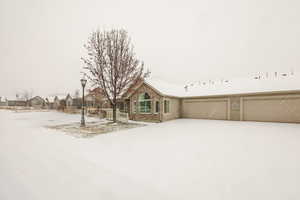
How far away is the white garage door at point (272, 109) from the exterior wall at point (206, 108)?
1755 millimetres

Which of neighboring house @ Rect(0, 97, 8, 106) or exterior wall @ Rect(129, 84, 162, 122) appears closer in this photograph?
exterior wall @ Rect(129, 84, 162, 122)

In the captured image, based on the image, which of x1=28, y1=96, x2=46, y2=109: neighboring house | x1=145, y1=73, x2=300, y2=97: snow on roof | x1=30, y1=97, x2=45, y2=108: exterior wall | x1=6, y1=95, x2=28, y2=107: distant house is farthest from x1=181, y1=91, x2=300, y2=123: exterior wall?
x1=6, y1=95, x2=28, y2=107: distant house

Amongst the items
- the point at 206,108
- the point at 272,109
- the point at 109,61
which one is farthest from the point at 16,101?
the point at 272,109

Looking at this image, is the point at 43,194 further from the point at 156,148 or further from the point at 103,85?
the point at 103,85

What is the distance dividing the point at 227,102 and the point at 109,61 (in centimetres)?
1328

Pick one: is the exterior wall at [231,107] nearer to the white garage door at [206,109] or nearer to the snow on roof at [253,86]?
the white garage door at [206,109]

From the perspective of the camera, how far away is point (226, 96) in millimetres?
14188

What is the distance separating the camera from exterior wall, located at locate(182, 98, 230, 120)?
1452 centimetres

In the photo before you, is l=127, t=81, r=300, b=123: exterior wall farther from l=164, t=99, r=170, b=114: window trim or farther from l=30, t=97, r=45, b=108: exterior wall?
l=30, t=97, r=45, b=108: exterior wall

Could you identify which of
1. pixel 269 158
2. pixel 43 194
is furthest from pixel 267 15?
pixel 43 194

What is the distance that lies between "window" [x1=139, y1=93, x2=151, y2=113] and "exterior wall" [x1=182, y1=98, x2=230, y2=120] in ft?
17.0

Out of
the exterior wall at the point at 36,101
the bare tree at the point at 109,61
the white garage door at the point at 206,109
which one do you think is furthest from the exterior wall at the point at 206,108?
the exterior wall at the point at 36,101

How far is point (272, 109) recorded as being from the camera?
40.6ft

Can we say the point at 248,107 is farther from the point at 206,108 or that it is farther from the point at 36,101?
the point at 36,101
